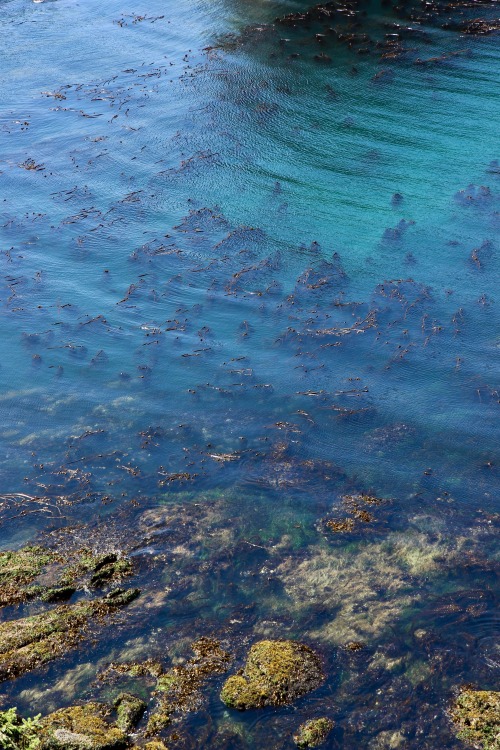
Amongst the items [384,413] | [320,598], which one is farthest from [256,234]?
[320,598]

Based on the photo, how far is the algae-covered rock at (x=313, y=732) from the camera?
39.1 feet

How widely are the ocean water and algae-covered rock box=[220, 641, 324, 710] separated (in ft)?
0.82

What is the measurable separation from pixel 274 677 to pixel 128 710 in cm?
261

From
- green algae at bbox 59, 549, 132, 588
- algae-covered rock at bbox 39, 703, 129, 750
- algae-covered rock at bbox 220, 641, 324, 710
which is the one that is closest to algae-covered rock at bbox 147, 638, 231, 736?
algae-covered rock at bbox 220, 641, 324, 710

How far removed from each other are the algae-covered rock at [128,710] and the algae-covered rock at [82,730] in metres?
0.13

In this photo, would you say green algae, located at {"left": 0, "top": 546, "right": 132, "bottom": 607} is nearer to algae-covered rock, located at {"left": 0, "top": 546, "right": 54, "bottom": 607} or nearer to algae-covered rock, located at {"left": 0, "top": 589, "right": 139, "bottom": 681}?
algae-covered rock, located at {"left": 0, "top": 546, "right": 54, "bottom": 607}

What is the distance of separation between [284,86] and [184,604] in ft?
88.0

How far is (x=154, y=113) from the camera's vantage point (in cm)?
3356

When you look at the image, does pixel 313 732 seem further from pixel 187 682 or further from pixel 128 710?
pixel 128 710

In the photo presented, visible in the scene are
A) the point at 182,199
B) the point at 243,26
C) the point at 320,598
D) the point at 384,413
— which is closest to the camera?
the point at 320,598

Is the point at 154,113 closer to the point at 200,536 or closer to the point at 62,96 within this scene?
the point at 62,96

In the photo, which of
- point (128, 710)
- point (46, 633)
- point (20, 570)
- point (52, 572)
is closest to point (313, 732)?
point (128, 710)

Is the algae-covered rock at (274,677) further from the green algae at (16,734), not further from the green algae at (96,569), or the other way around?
the green algae at (96,569)

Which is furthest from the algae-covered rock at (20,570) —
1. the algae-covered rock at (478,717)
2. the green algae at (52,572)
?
the algae-covered rock at (478,717)
